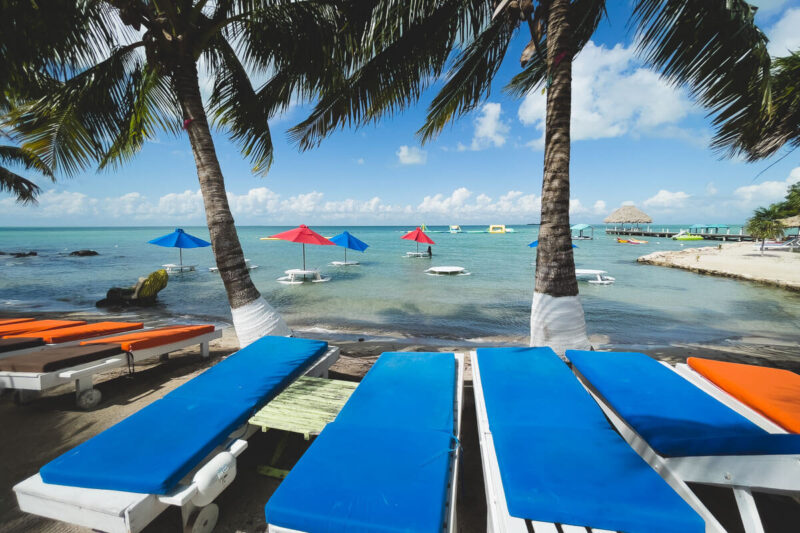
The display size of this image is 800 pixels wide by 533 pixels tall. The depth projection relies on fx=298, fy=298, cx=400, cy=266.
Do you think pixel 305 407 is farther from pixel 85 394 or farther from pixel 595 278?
pixel 595 278

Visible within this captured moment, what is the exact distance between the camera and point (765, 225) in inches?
1106

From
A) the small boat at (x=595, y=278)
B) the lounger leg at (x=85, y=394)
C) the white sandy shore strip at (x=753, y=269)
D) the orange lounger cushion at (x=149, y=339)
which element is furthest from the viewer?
the small boat at (x=595, y=278)

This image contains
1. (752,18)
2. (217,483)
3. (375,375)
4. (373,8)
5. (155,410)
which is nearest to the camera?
(217,483)

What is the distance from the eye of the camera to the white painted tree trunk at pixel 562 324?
3.99 m

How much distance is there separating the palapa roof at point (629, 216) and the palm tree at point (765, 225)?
22827 millimetres

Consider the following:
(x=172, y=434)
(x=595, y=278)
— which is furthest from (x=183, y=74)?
(x=595, y=278)

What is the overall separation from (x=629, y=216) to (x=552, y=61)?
6251cm

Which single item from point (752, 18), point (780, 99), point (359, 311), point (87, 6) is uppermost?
point (87, 6)

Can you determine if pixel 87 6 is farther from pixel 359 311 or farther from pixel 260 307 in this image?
pixel 359 311

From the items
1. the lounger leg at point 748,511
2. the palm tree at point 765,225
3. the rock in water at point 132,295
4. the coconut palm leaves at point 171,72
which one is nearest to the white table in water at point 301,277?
the rock in water at point 132,295

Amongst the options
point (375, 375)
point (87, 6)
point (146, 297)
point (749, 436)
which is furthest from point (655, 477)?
point (146, 297)

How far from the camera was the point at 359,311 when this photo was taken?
1002 centimetres

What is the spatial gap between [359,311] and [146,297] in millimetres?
7629

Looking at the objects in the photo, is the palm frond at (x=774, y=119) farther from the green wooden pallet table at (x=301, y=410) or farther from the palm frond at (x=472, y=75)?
the green wooden pallet table at (x=301, y=410)
